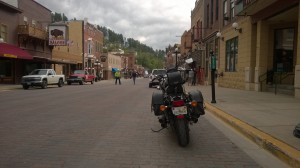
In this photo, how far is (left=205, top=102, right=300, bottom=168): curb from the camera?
5.50 meters

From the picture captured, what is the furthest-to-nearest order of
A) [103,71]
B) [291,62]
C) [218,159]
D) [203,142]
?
[103,71], [291,62], [203,142], [218,159]

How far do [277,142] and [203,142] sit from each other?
1.45 metres

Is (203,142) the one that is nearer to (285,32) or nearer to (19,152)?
(19,152)

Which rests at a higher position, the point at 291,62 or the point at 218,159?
the point at 291,62

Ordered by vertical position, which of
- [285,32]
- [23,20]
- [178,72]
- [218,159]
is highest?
[23,20]

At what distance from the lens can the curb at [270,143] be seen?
550cm

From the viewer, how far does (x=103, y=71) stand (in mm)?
80812

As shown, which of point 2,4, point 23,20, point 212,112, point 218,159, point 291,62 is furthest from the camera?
point 23,20

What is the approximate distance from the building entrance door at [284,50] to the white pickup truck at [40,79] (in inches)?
722

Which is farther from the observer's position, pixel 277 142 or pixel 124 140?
pixel 124 140

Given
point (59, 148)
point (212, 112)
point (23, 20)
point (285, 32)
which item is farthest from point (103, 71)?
point (59, 148)

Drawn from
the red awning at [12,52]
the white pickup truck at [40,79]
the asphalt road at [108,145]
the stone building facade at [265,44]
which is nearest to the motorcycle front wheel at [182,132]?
the asphalt road at [108,145]

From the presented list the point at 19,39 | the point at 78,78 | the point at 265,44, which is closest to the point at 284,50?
the point at 265,44

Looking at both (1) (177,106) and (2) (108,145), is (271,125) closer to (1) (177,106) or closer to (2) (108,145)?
(1) (177,106)
